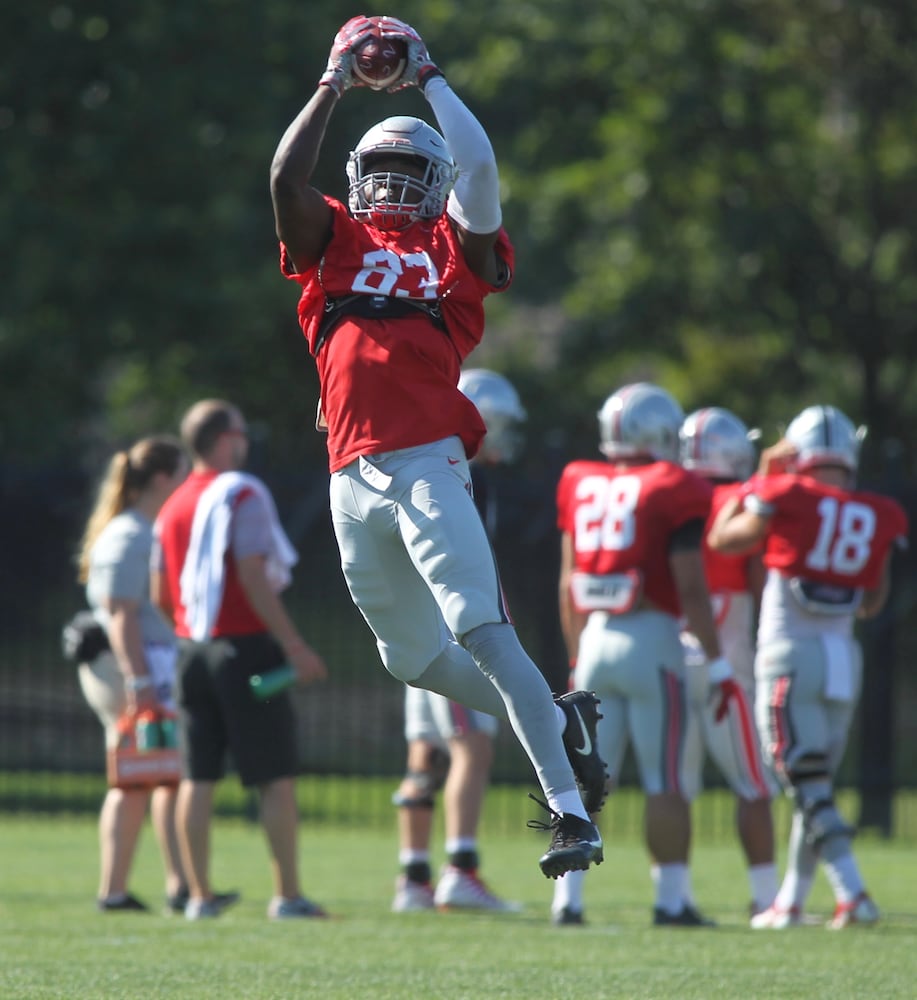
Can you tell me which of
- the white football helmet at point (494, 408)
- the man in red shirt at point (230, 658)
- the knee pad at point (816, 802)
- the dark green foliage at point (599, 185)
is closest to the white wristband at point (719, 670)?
the knee pad at point (816, 802)

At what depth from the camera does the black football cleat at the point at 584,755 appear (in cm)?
558

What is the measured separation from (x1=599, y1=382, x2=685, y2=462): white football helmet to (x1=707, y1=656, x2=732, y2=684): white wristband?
934mm

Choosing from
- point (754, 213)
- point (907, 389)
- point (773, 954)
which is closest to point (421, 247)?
point (773, 954)

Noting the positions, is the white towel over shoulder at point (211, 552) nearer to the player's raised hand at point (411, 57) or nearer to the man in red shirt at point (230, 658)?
the man in red shirt at point (230, 658)

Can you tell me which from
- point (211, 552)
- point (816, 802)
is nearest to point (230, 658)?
point (211, 552)

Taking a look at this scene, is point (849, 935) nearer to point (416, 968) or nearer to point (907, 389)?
point (416, 968)

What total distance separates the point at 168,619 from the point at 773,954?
11.3ft

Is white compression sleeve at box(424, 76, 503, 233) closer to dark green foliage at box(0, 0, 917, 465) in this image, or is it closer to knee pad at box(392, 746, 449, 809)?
knee pad at box(392, 746, 449, 809)

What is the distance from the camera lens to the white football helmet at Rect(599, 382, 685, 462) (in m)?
8.31

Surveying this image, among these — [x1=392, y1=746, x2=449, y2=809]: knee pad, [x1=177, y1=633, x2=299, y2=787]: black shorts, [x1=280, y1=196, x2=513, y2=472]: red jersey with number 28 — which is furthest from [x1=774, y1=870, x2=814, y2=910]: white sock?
[x1=280, y1=196, x2=513, y2=472]: red jersey with number 28

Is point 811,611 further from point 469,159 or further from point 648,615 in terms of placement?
point 469,159

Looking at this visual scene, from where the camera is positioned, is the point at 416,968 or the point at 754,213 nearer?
the point at 416,968

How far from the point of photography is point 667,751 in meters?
8.17

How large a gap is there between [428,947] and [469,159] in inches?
128
